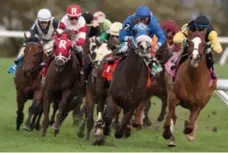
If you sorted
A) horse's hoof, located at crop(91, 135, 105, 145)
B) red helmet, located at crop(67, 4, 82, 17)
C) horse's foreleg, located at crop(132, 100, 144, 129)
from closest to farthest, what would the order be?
horse's hoof, located at crop(91, 135, 105, 145) < red helmet, located at crop(67, 4, 82, 17) < horse's foreleg, located at crop(132, 100, 144, 129)

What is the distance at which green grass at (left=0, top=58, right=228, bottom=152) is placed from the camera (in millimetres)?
15438

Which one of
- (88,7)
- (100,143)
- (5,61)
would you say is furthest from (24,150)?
(88,7)

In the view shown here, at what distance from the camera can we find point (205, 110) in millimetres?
22359

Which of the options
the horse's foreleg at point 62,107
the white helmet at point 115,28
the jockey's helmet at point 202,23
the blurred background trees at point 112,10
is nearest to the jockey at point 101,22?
the white helmet at point 115,28

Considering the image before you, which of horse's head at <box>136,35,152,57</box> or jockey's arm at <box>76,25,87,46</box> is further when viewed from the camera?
jockey's arm at <box>76,25,87,46</box>

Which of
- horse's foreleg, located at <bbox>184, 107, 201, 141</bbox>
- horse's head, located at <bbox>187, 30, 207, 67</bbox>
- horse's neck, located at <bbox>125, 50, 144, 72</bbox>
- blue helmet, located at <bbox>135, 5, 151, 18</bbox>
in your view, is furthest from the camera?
blue helmet, located at <bbox>135, 5, 151, 18</bbox>

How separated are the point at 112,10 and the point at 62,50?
1106 inches

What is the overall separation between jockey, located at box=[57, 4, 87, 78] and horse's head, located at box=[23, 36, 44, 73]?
502 millimetres

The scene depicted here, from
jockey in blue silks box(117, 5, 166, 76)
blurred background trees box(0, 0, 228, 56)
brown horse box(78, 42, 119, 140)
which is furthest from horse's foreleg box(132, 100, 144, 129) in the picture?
blurred background trees box(0, 0, 228, 56)

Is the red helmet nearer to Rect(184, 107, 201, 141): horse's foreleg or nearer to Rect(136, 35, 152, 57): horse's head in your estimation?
Rect(136, 35, 152, 57): horse's head

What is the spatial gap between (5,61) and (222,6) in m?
18.9

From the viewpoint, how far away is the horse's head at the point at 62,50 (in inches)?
656

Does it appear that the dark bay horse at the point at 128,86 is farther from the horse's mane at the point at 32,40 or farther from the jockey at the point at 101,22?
the jockey at the point at 101,22

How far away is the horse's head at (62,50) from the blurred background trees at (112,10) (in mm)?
23216
